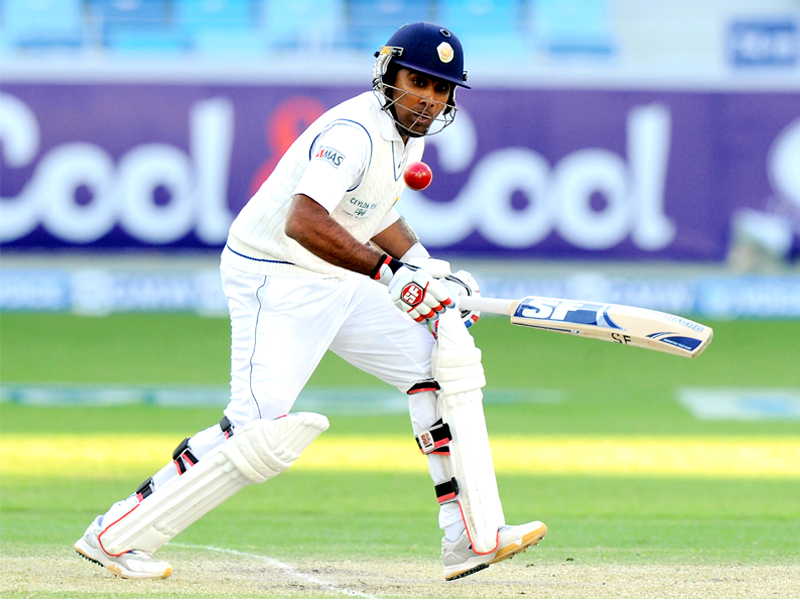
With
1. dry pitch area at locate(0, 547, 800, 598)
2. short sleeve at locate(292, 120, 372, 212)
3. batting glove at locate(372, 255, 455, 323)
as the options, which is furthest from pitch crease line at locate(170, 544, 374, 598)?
short sleeve at locate(292, 120, 372, 212)

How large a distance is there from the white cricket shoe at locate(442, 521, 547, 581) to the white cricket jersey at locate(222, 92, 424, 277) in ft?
3.02

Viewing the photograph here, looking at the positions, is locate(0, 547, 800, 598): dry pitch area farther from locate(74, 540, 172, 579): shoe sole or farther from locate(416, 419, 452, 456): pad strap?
locate(416, 419, 452, 456): pad strap

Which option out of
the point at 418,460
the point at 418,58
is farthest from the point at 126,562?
the point at 418,460

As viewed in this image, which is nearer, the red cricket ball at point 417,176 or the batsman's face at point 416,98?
the batsman's face at point 416,98

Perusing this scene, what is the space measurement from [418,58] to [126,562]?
174 centimetres

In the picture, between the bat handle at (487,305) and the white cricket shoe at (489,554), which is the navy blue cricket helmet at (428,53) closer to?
the bat handle at (487,305)

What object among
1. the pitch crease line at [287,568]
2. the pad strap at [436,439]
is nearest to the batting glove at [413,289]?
the pad strap at [436,439]

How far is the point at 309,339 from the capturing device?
3.39 metres

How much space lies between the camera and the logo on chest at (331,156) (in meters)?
3.21

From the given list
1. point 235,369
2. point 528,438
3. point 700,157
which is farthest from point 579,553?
point 700,157

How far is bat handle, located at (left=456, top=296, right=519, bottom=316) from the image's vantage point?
3.40m

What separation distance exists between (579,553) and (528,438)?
2647mm

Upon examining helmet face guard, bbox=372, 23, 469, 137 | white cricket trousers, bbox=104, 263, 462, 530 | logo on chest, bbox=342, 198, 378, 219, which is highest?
helmet face guard, bbox=372, 23, 469, 137

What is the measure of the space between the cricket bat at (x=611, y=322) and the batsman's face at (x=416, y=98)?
0.56 meters
